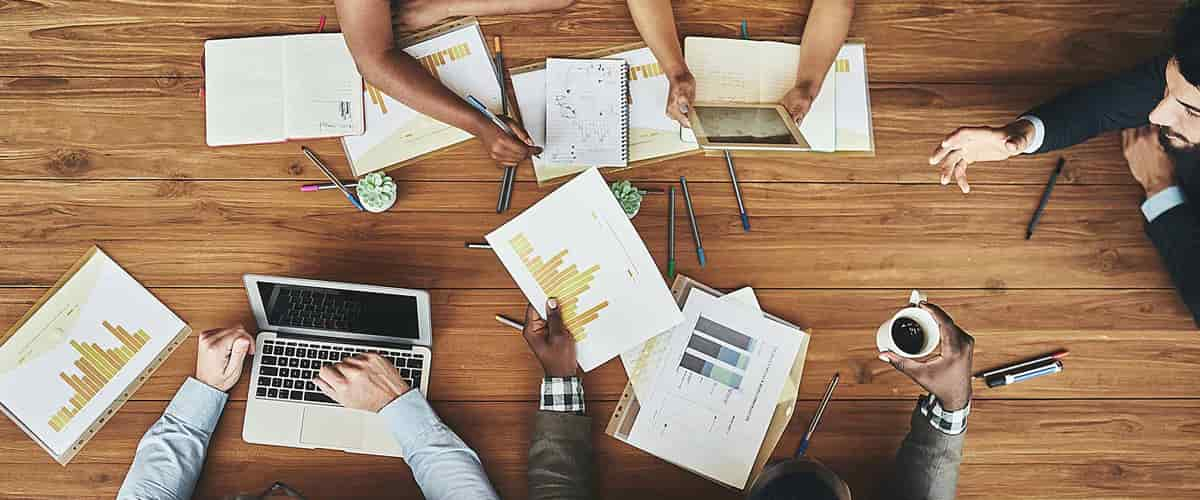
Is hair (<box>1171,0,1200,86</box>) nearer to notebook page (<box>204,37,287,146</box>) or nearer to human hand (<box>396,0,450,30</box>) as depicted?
human hand (<box>396,0,450,30</box>)

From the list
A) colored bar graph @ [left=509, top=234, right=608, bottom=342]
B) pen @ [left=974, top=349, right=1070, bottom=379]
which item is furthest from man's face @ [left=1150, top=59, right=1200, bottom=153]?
colored bar graph @ [left=509, top=234, right=608, bottom=342]

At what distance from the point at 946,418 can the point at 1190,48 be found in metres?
0.73

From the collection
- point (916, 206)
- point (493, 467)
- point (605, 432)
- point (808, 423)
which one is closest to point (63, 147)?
point (493, 467)

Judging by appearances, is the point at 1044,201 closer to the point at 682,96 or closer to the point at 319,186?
the point at 682,96

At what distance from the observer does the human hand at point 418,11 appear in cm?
149

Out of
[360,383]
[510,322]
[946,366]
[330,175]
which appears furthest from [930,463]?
[330,175]

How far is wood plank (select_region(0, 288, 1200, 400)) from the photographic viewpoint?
1.40 metres

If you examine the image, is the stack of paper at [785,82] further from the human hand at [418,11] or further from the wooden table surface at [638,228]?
the human hand at [418,11]

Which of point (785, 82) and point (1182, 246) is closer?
point (1182, 246)

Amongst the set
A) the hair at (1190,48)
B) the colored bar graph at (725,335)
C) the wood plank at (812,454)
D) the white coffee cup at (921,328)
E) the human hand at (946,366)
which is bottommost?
the wood plank at (812,454)

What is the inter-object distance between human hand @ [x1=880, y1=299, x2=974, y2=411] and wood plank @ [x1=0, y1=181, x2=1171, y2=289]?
0.70ft

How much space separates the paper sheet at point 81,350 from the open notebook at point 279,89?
342 mm

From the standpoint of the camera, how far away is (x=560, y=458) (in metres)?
1.31

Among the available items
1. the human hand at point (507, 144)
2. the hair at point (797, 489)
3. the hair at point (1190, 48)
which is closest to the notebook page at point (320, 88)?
the human hand at point (507, 144)
